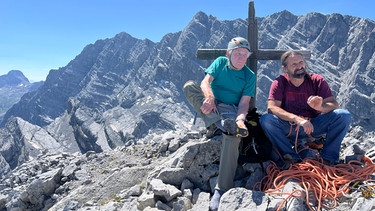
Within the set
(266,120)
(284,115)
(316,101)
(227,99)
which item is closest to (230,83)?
(227,99)

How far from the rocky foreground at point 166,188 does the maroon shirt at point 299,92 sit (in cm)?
163

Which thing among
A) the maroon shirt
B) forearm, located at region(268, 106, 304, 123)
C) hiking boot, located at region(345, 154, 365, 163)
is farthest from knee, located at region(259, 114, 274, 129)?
hiking boot, located at region(345, 154, 365, 163)

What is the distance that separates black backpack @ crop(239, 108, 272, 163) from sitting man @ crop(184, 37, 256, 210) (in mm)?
726

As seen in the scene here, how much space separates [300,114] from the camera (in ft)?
25.6

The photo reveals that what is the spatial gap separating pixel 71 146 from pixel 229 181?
19672cm

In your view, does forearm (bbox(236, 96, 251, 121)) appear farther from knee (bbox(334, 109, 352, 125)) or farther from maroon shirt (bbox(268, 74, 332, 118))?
knee (bbox(334, 109, 352, 125))

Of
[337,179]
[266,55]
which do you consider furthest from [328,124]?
[266,55]

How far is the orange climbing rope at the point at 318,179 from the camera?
617cm

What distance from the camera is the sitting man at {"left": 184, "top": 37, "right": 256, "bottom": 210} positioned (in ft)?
21.7

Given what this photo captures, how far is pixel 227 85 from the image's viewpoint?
7500mm

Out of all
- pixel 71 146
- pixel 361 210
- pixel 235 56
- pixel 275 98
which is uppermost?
pixel 235 56

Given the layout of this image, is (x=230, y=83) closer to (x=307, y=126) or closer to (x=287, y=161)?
(x=307, y=126)

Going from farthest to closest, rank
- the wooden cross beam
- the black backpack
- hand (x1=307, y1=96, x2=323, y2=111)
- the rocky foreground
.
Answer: the wooden cross beam
the black backpack
hand (x1=307, y1=96, x2=323, y2=111)
the rocky foreground

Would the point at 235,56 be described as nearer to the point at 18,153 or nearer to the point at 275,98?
the point at 275,98
